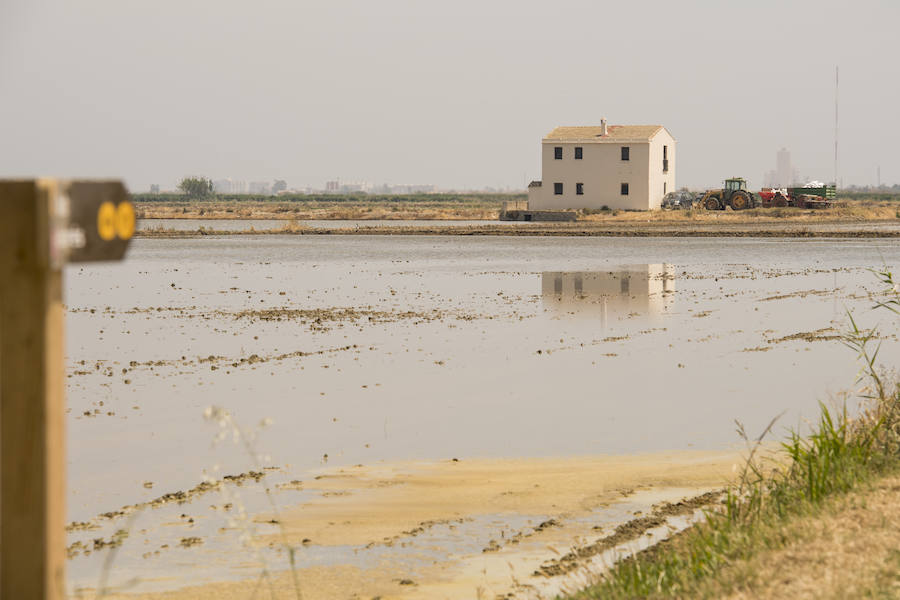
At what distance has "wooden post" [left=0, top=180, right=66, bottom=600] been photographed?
3.89 meters

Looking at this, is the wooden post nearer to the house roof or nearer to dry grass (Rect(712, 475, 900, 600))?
dry grass (Rect(712, 475, 900, 600))

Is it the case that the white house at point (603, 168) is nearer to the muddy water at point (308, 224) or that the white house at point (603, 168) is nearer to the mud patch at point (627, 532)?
the muddy water at point (308, 224)

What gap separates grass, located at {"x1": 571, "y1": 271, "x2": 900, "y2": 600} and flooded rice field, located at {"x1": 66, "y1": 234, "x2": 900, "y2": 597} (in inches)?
45.5

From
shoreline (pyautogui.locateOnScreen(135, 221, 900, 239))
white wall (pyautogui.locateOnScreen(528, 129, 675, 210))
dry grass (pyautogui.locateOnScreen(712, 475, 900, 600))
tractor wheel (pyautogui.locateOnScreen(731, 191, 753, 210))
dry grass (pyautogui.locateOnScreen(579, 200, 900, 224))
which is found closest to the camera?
dry grass (pyautogui.locateOnScreen(712, 475, 900, 600))

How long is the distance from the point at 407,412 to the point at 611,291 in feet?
55.6

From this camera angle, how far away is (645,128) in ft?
262

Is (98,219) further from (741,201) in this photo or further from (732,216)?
(741,201)

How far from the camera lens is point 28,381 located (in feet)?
12.8

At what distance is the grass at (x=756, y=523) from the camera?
6.33m

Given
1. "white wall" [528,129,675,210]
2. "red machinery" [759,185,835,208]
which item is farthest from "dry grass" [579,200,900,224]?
"white wall" [528,129,675,210]

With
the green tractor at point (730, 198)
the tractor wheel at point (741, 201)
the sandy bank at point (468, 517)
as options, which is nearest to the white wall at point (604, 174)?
the green tractor at point (730, 198)

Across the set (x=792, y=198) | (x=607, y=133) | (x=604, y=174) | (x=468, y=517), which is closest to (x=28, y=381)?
(x=468, y=517)

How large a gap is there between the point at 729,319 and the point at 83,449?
1492cm

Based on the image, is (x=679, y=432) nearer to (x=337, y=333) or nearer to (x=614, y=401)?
(x=614, y=401)
